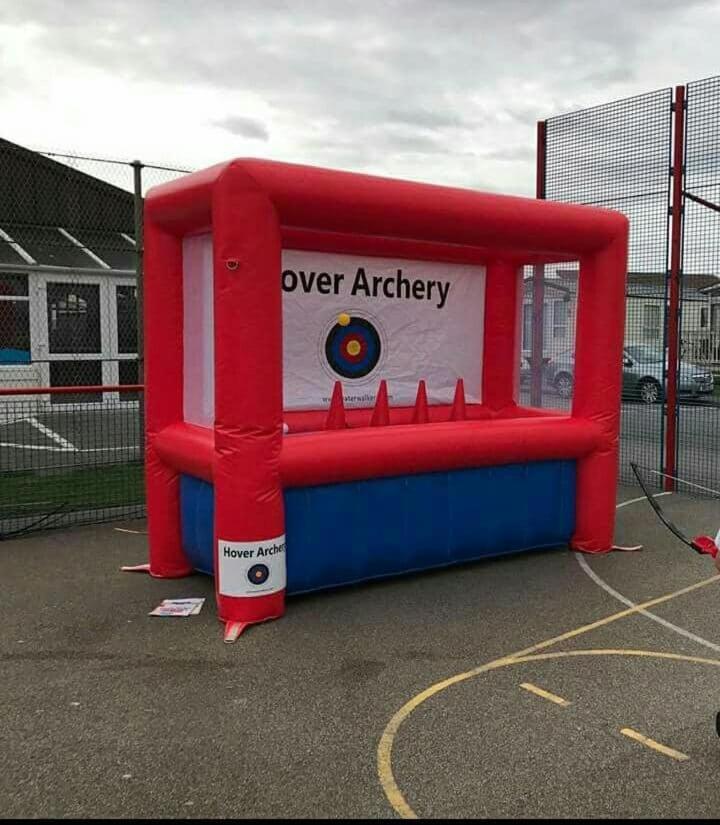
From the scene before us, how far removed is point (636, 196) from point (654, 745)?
7.34 metres

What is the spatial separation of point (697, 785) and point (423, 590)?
2640 millimetres

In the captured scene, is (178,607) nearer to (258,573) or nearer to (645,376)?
(258,573)

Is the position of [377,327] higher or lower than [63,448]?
higher

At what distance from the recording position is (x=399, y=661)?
175 inches

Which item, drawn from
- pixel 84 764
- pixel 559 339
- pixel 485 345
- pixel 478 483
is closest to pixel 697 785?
pixel 84 764

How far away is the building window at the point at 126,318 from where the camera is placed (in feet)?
38.8

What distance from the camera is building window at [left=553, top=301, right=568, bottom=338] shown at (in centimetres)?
880

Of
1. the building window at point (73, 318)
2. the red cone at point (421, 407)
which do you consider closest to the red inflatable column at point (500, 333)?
the red cone at point (421, 407)

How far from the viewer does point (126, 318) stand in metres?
12.3

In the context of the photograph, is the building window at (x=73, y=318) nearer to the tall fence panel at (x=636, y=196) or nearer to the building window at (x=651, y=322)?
the tall fence panel at (x=636, y=196)

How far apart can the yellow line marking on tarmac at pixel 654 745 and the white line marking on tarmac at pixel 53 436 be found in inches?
214

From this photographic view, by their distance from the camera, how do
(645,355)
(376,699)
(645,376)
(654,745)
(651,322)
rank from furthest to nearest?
1. (645,376)
2. (645,355)
3. (651,322)
4. (376,699)
5. (654,745)

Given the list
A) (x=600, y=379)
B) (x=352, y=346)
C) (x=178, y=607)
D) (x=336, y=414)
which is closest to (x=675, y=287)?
(x=600, y=379)

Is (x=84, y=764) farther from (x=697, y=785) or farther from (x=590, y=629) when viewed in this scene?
(x=590, y=629)
